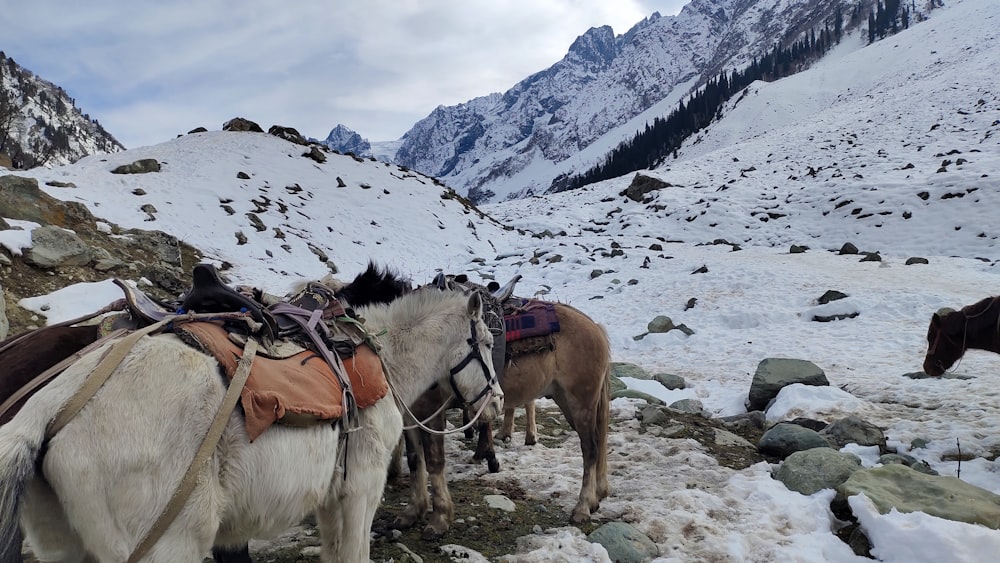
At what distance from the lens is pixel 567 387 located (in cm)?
504

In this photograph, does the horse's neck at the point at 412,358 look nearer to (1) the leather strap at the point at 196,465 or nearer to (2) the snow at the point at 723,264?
(1) the leather strap at the point at 196,465

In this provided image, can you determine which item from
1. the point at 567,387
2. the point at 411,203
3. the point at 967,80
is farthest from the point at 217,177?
the point at 967,80

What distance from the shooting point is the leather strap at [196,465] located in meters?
1.90

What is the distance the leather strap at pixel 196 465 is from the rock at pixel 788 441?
580 centimetres

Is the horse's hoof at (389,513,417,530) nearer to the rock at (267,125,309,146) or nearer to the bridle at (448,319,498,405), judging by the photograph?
the bridle at (448,319,498,405)

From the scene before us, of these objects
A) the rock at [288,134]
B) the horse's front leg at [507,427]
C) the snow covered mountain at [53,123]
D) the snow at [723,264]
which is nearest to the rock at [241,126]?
the rock at [288,134]

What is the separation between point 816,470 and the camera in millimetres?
4793

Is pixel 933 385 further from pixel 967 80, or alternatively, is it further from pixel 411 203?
pixel 967 80

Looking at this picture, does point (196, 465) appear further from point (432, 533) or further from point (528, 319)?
point (528, 319)

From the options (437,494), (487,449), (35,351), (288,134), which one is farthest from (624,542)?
(288,134)

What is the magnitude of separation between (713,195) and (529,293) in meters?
20.5

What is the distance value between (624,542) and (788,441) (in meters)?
2.97

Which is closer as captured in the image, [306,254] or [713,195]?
[306,254]

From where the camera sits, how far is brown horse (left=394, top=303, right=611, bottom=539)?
455 centimetres
